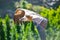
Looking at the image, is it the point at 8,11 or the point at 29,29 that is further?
the point at 8,11

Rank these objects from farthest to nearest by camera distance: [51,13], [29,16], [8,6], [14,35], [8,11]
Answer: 1. [8,6]
2. [8,11]
3. [51,13]
4. [29,16]
5. [14,35]

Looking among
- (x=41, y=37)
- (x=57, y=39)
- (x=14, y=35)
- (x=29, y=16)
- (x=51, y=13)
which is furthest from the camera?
(x=51, y=13)

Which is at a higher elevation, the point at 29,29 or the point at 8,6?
the point at 29,29

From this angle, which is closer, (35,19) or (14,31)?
(14,31)

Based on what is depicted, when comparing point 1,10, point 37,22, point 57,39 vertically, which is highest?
point 37,22

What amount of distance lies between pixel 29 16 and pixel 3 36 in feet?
3.68

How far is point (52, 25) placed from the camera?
3.85m

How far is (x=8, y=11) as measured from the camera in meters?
8.80

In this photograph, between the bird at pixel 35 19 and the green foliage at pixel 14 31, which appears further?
the bird at pixel 35 19

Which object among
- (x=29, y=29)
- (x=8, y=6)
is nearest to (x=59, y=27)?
(x=29, y=29)

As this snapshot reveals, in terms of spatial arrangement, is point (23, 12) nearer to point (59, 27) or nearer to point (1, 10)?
point (59, 27)

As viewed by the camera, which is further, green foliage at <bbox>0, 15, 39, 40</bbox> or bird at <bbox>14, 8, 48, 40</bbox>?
bird at <bbox>14, 8, 48, 40</bbox>

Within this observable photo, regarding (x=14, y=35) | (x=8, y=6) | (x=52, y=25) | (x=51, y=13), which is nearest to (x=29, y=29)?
(x=14, y=35)

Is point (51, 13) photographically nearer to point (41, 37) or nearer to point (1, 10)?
point (41, 37)
